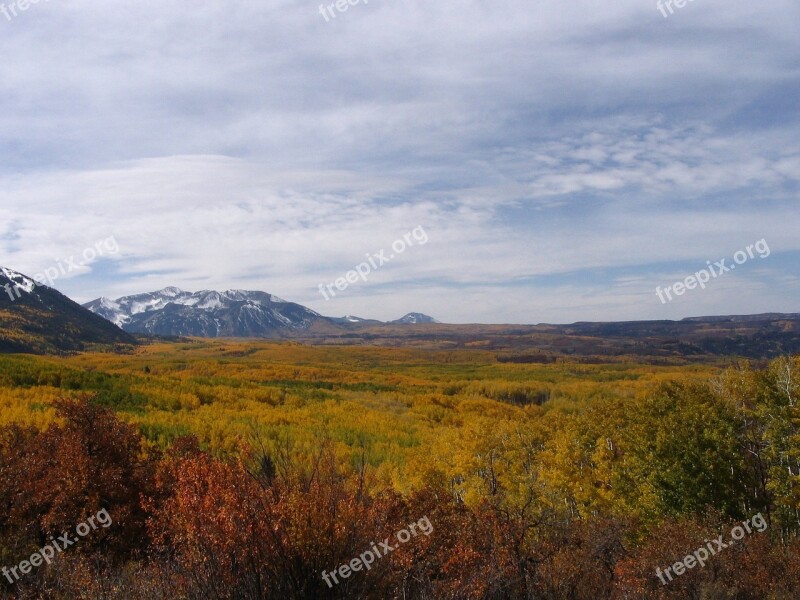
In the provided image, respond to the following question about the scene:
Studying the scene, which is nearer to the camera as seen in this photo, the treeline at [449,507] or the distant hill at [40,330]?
the treeline at [449,507]

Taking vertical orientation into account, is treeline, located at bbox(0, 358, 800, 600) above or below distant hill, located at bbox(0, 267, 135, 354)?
below

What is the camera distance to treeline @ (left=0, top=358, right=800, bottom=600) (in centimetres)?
805

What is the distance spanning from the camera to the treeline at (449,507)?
8055 millimetres

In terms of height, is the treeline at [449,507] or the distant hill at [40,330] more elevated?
the distant hill at [40,330]

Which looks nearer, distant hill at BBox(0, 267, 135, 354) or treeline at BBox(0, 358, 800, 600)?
treeline at BBox(0, 358, 800, 600)

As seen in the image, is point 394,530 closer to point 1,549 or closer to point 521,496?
point 1,549

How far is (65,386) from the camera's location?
4756cm

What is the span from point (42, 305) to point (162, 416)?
7659 inches

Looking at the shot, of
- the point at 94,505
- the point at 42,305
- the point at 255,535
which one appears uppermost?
the point at 42,305

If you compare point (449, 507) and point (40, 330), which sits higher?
point (40, 330)

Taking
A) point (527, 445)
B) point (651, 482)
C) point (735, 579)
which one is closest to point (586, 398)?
point (527, 445)

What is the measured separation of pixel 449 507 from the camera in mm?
16531

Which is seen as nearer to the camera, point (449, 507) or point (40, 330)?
point (449, 507)

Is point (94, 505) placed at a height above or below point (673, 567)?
above
